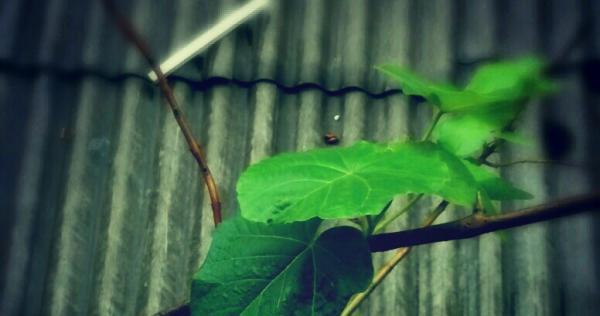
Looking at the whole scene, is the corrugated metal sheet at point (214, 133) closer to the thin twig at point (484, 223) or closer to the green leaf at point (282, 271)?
the green leaf at point (282, 271)

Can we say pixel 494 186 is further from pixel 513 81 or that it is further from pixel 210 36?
pixel 210 36

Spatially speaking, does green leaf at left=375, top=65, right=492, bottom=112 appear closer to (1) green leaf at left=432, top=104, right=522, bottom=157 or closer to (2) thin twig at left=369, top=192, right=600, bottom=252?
(1) green leaf at left=432, top=104, right=522, bottom=157

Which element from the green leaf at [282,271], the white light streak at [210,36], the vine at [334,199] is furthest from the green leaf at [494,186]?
the white light streak at [210,36]

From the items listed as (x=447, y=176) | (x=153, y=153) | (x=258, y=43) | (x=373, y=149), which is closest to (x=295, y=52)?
(x=258, y=43)

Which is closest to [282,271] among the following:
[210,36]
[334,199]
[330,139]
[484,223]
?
[334,199]

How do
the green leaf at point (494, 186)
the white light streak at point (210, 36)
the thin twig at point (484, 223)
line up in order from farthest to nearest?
the white light streak at point (210, 36) < the green leaf at point (494, 186) < the thin twig at point (484, 223)

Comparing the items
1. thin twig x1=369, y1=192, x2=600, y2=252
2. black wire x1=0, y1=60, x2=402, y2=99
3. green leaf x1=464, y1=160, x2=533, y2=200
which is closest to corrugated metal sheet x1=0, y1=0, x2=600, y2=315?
black wire x1=0, y1=60, x2=402, y2=99

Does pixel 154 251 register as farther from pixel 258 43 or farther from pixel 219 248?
pixel 219 248
